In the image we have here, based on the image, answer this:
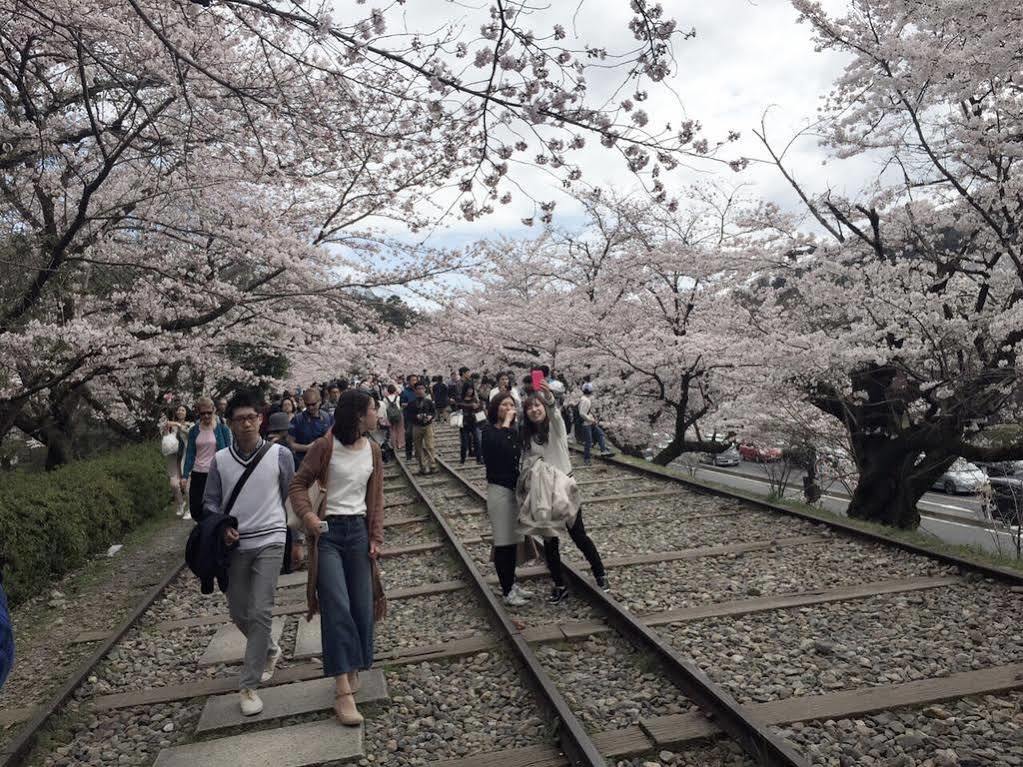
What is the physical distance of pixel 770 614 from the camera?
18.2 feet

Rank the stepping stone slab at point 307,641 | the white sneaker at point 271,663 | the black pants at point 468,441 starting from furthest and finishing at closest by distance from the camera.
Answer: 1. the black pants at point 468,441
2. the stepping stone slab at point 307,641
3. the white sneaker at point 271,663

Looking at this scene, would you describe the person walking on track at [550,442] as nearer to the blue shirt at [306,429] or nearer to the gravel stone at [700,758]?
the gravel stone at [700,758]

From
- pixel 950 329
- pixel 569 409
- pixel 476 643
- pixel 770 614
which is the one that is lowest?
pixel 476 643

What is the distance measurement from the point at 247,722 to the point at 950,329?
10698mm

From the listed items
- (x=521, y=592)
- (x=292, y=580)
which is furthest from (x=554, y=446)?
(x=292, y=580)

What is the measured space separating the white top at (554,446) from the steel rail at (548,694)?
1.27 meters

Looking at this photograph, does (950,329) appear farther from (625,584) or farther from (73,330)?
(73,330)

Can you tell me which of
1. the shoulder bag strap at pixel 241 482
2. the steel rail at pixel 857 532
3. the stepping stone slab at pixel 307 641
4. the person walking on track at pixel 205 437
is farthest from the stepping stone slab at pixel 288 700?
the steel rail at pixel 857 532

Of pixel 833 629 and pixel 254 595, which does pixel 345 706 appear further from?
pixel 833 629

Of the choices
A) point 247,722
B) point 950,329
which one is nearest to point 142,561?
point 247,722

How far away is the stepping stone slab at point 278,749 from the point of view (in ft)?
12.9

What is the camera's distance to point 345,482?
14.4 feet

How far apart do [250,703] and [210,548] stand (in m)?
0.99

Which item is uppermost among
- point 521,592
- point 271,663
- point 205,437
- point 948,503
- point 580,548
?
point 205,437
